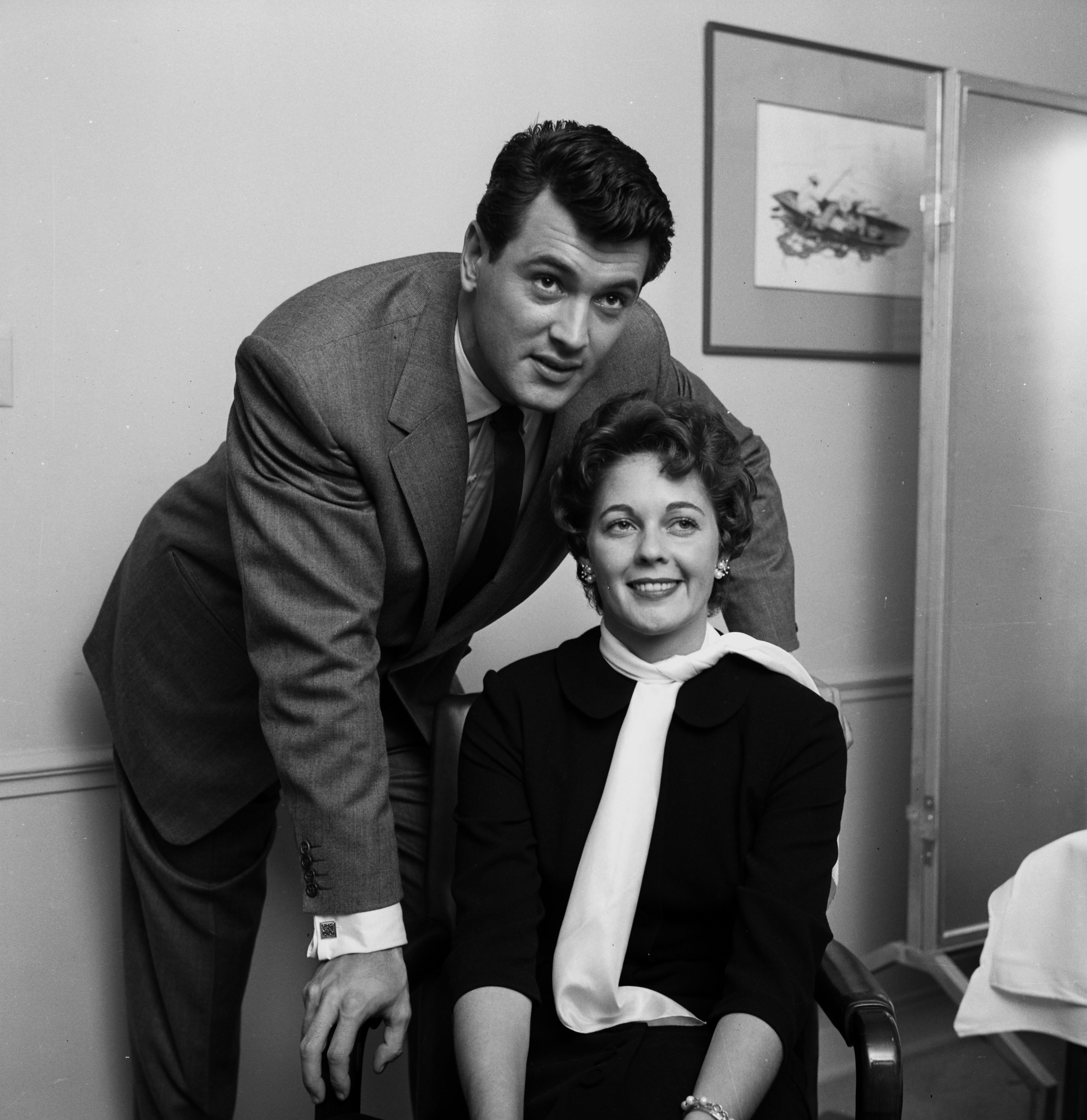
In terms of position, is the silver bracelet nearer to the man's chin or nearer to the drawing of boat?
the man's chin

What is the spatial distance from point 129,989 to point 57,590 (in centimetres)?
69

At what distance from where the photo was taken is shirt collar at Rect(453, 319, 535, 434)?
5.33ft

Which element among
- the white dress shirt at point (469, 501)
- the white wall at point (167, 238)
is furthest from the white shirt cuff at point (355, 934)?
the white wall at point (167, 238)

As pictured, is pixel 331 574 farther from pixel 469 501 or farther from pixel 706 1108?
pixel 706 1108

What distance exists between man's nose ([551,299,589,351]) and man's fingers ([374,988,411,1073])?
810mm

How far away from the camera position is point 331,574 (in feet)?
4.67

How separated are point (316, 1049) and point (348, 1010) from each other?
0.18 ft

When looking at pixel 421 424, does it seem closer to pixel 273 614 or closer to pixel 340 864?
pixel 273 614

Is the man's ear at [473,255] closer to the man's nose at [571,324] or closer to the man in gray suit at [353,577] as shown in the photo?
the man in gray suit at [353,577]

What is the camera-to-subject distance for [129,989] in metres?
2.00

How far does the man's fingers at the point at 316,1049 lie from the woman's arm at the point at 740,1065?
1.36 feet

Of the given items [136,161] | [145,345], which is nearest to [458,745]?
[145,345]

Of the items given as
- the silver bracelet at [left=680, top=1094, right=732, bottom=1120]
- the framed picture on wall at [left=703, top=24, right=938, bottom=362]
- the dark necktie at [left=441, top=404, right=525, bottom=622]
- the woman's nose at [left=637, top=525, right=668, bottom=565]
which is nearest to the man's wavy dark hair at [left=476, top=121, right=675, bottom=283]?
the dark necktie at [left=441, top=404, right=525, bottom=622]

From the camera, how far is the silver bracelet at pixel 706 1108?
125 centimetres
